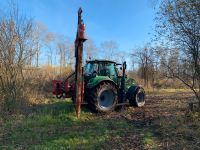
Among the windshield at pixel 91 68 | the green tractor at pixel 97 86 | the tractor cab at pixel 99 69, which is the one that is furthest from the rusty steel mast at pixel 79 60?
the windshield at pixel 91 68

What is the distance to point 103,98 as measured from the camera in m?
11.5

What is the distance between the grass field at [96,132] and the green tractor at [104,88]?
83 cm

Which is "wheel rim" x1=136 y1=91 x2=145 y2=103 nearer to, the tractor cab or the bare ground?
the tractor cab

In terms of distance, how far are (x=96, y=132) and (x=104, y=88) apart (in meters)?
3.70

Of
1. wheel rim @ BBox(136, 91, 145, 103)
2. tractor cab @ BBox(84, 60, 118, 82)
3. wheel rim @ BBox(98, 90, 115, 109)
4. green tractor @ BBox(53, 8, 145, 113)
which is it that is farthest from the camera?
wheel rim @ BBox(136, 91, 145, 103)

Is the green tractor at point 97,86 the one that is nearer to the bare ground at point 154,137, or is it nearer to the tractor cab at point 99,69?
the tractor cab at point 99,69

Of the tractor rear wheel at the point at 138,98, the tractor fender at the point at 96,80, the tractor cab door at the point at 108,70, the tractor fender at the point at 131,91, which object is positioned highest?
the tractor cab door at the point at 108,70

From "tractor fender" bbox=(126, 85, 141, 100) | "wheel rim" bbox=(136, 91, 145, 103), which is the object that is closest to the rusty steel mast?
"tractor fender" bbox=(126, 85, 141, 100)

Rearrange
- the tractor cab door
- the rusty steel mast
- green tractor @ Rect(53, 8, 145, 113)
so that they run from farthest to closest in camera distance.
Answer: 1. the tractor cab door
2. green tractor @ Rect(53, 8, 145, 113)
3. the rusty steel mast

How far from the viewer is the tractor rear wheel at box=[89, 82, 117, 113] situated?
35.5 feet

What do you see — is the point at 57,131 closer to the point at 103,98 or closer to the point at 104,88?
the point at 104,88

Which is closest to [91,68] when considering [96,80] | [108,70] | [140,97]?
[108,70]

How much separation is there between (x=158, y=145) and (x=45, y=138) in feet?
9.00

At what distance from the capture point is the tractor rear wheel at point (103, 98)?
35.5ft
